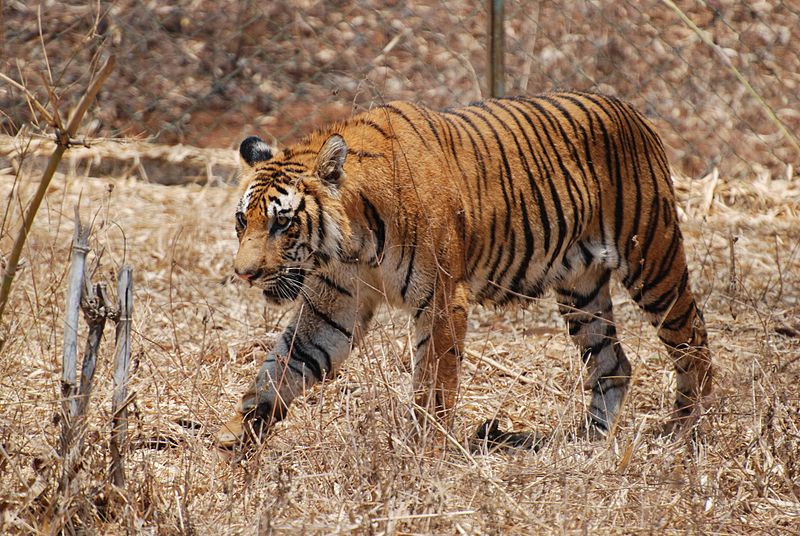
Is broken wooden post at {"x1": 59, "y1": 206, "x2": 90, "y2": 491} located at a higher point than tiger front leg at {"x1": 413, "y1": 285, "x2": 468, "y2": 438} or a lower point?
higher

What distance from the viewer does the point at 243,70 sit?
28.6 feet

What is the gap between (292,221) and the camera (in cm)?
361

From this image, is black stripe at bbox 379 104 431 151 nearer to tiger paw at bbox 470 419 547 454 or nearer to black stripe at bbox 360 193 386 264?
black stripe at bbox 360 193 386 264

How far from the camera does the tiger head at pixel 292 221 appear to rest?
141 inches

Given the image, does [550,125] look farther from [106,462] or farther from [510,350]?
[106,462]

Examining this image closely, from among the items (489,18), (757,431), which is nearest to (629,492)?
(757,431)

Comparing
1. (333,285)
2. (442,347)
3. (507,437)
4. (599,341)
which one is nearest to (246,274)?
(333,285)

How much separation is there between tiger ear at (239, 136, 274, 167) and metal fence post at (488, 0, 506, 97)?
2.00m

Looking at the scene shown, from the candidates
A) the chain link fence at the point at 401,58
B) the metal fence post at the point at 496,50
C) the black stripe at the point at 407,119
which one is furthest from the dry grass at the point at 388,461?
the chain link fence at the point at 401,58

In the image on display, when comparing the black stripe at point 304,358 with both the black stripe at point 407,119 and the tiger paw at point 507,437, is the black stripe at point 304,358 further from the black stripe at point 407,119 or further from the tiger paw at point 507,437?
the black stripe at point 407,119

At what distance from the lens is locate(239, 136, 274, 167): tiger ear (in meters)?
3.92

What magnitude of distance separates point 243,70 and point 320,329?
522 centimetres

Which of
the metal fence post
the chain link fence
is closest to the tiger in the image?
the metal fence post

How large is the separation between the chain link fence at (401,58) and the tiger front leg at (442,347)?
15.2 feet
